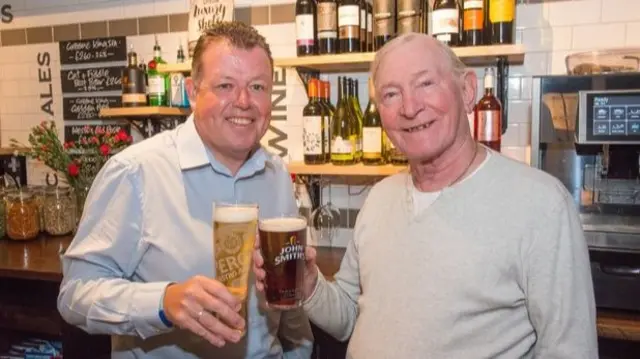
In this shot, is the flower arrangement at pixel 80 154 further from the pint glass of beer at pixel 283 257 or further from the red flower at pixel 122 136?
the pint glass of beer at pixel 283 257

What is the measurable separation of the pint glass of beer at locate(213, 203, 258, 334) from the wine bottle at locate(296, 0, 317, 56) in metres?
1.38

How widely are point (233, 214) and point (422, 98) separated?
494 millimetres

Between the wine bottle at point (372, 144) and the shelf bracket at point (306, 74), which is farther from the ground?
the shelf bracket at point (306, 74)

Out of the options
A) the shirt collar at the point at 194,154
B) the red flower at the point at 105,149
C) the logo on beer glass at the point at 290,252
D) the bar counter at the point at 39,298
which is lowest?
the bar counter at the point at 39,298

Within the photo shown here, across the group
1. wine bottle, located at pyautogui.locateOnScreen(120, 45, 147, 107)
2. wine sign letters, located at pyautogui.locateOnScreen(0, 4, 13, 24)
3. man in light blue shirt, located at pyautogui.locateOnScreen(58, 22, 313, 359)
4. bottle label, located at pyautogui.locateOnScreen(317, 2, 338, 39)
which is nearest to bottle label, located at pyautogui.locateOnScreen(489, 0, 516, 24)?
bottle label, located at pyautogui.locateOnScreen(317, 2, 338, 39)

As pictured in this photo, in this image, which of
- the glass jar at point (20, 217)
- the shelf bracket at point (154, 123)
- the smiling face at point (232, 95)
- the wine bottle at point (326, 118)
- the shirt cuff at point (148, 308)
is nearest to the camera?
the shirt cuff at point (148, 308)

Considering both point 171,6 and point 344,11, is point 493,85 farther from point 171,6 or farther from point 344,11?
point 171,6


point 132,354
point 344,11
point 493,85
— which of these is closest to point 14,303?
point 132,354

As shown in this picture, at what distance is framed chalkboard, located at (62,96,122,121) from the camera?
10.5ft

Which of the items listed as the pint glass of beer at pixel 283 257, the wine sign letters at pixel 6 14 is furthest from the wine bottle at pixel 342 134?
the wine sign letters at pixel 6 14

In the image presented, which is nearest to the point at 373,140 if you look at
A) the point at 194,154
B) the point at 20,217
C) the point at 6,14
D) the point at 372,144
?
the point at 372,144

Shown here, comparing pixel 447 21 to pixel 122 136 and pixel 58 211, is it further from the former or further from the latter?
pixel 58 211

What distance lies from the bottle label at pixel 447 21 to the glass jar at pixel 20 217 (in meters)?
2.09

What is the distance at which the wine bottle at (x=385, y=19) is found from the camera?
7.50ft
